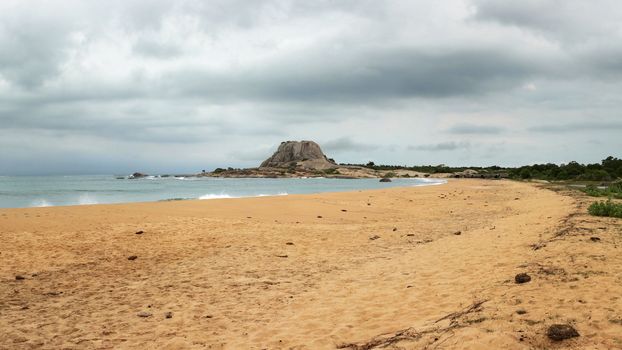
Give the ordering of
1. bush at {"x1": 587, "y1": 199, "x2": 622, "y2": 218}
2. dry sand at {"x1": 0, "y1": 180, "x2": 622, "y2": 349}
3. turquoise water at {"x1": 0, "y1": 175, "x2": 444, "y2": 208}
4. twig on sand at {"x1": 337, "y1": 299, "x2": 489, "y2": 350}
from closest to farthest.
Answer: twig on sand at {"x1": 337, "y1": 299, "x2": 489, "y2": 350} → dry sand at {"x1": 0, "y1": 180, "x2": 622, "y2": 349} → bush at {"x1": 587, "y1": 199, "x2": 622, "y2": 218} → turquoise water at {"x1": 0, "y1": 175, "x2": 444, "y2": 208}

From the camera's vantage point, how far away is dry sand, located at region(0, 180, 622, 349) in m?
6.48

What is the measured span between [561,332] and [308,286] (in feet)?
18.1

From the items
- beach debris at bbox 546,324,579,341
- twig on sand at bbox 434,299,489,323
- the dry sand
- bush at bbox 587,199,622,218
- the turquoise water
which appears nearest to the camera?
beach debris at bbox 546,324,579,341

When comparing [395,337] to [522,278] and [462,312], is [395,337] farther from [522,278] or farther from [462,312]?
[522,278]

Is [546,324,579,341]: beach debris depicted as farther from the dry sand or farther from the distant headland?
the distant headland

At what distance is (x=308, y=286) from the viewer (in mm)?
9930

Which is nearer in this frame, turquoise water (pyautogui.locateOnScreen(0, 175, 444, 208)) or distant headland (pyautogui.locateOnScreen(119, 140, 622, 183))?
turquoise water (pyautogui.locateOnScreen(0, 175, 444, 208))

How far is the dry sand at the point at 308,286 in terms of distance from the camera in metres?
6.48

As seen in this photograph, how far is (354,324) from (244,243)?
8.44m

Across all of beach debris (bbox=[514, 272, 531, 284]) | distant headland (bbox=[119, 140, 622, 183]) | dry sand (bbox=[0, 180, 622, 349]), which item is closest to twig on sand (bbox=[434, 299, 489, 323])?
dry sand (bbox=[0, 180, 622, 349])

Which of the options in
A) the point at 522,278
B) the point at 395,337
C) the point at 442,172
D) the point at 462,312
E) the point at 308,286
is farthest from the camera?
the point at 442,172

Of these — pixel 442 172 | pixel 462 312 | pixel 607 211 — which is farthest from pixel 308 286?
pixel 442 172

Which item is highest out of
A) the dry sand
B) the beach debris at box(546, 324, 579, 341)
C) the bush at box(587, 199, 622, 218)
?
the bush at box(587, 199, 622, 218)

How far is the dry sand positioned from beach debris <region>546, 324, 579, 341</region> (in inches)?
3.5
